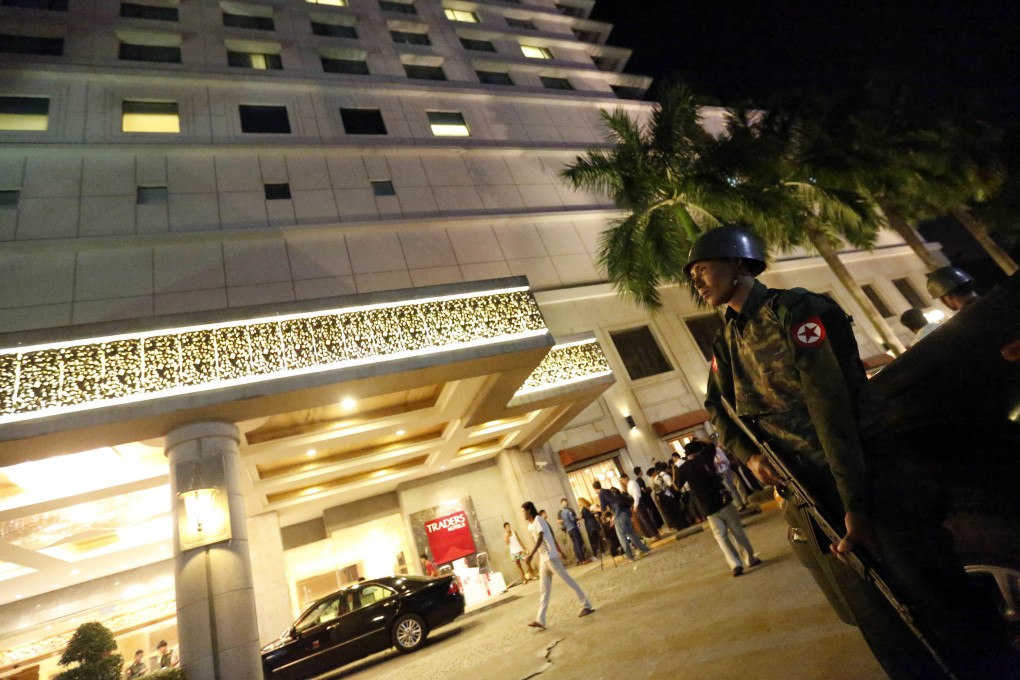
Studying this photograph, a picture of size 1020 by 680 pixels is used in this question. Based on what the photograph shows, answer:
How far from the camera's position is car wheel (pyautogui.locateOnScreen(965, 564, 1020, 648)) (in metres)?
1.94

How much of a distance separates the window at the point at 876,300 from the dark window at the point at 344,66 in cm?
2880

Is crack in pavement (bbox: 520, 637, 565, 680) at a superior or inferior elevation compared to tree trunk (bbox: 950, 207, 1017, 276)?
inferior

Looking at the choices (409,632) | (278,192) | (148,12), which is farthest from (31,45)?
(409,632)

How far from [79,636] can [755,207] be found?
1605cm

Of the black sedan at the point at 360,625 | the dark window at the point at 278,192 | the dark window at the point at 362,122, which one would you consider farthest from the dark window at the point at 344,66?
the black sedan at the point at 360,625

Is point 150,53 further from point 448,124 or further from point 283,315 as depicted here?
point 283,315

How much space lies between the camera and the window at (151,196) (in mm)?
13672

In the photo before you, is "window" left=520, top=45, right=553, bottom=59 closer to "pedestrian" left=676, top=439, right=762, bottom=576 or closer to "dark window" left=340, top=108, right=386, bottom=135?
"dark window" left=340, top=108, right=386, bottom=135

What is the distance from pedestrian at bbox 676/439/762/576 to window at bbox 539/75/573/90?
75.9 ft

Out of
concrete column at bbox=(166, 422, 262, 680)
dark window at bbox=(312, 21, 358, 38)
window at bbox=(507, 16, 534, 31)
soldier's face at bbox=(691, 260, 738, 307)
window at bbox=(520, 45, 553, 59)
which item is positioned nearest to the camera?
soldier's face at bbox=(691, 260, 738, 307)

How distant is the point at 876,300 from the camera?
26.3 m

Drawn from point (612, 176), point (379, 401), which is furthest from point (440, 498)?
point (612, 176)

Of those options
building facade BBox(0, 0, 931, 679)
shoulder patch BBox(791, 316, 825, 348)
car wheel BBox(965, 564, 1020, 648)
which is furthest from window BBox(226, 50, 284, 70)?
car wheel BBox(965, 564, 1020, 648)

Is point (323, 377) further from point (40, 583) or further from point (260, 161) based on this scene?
point (40, 583)
